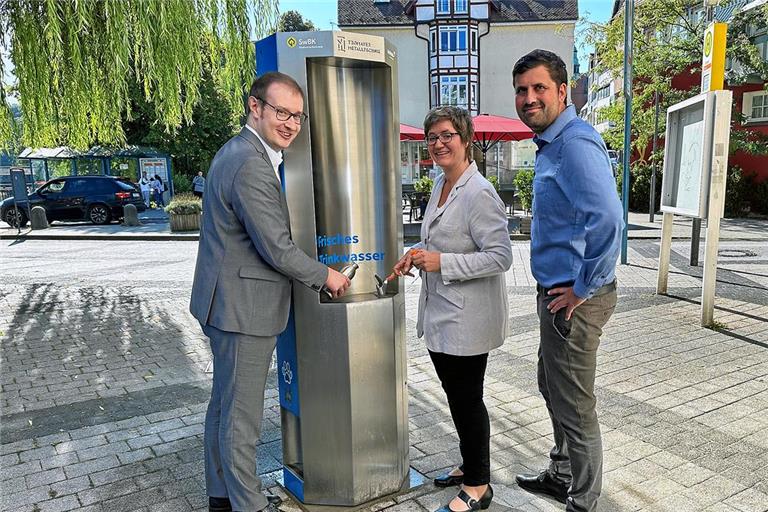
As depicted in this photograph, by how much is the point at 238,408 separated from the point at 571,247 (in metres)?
1.61

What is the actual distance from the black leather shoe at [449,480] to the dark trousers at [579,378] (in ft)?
2.03

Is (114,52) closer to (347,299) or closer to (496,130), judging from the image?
(347,299)

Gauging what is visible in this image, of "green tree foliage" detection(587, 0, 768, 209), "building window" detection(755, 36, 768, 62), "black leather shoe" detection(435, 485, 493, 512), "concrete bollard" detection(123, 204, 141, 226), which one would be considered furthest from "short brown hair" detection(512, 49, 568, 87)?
"building window" detection(755, 36, 768, 62)

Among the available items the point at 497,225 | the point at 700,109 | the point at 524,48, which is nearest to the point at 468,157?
the point at 497,225

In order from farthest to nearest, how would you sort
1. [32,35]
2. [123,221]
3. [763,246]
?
[123,221] → [763,246] → [32,35]

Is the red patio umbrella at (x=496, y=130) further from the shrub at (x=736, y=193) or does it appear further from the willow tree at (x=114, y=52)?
the willow tree at (x=114, y=52)

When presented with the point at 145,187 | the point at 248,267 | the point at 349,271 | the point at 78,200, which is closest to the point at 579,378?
the point at 349,271

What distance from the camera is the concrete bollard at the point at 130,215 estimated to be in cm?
1859

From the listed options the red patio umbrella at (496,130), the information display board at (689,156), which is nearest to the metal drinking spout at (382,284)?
the information display board at (689,156)

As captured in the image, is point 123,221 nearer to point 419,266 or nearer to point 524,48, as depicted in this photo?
point 419,266

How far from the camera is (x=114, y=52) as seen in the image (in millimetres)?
5703

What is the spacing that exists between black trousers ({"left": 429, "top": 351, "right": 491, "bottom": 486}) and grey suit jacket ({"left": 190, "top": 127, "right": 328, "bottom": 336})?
30.3 inches

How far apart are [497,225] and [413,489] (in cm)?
147

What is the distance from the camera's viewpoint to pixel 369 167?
9.30 ft
